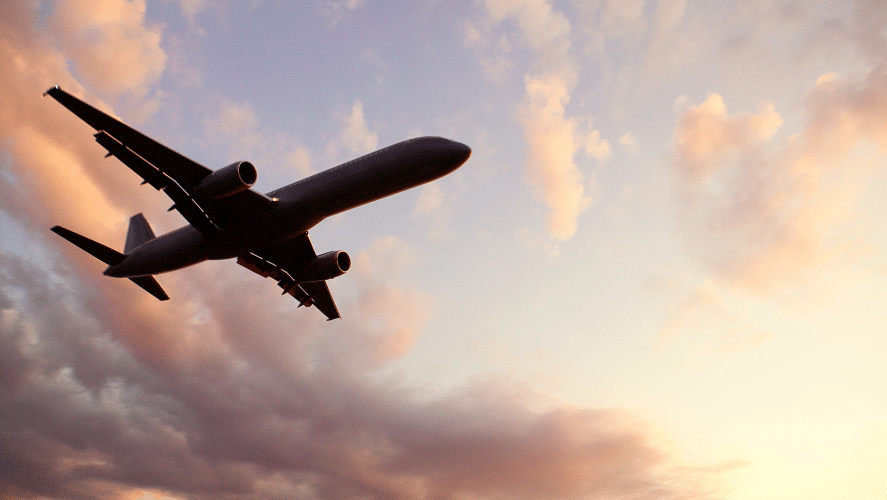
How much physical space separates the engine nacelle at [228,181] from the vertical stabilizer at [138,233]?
19.7m

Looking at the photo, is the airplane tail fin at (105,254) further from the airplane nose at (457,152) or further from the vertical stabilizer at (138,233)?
the airplane nose at (457,152)

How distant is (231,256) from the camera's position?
34.4 meters

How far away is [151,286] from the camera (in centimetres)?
4166

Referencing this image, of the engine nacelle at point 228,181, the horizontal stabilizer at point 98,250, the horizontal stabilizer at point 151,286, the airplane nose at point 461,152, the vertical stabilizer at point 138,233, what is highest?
the vertical stabilizer at point 138,233

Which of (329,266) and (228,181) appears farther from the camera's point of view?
(329,266)

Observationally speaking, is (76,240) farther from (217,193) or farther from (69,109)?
(217,193)

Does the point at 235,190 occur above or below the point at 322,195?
below

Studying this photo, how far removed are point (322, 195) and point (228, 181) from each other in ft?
17.9

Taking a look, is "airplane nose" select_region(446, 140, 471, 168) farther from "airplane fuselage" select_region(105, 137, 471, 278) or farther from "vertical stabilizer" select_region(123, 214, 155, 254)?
"vertical stabilizer" select_region(123, 214, 155, 254)

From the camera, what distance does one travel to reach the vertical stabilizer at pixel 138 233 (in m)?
44.6

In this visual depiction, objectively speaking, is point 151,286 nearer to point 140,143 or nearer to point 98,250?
point 98,250

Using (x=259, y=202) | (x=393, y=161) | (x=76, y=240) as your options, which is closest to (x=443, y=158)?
(x=393, y=161)

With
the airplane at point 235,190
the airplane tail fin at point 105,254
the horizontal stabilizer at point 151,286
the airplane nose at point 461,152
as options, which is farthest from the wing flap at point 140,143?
the airplane nose at point 461,152

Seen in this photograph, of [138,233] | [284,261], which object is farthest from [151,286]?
[284,261]
